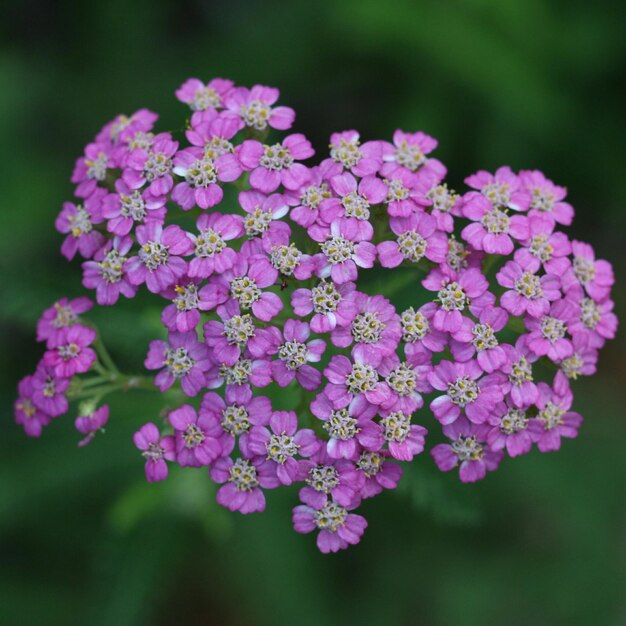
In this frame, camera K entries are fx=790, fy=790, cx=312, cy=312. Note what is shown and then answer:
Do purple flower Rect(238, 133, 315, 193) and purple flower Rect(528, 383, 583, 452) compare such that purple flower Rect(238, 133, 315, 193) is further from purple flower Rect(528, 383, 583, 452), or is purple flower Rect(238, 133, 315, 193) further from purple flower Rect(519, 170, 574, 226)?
purple flower Rect(528, 383, 583, 452)

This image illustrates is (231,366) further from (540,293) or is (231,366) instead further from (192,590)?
(192,590)

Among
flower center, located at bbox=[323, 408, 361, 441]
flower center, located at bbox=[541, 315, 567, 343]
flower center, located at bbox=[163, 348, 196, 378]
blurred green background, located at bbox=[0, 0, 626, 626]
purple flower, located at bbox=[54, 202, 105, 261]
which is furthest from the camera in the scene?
blurred green background, located at bbox=[0, 0, 626, 626]

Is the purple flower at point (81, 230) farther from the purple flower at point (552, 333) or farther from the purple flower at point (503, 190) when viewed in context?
the purple flower at point (552, 333)

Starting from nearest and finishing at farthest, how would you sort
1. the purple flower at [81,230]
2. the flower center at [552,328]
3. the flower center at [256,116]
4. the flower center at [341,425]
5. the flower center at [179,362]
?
1. the flower center at [341,425]
2. the flower center at [179,362]
3. the flower center at [552,328]
4. the purple flower at [81,230]
5. the flower center at [256,116]

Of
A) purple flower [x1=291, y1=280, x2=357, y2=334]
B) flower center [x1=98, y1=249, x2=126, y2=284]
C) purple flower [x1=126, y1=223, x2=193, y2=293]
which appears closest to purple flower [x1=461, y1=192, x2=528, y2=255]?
purple flower [x1=291, y1=280, x2=357, y2=334]

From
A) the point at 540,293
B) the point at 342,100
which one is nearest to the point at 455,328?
the point at 540,293

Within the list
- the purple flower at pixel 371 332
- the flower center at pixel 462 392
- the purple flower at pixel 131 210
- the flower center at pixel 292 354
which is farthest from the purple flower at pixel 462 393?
the purple flower at pixel 131 210
